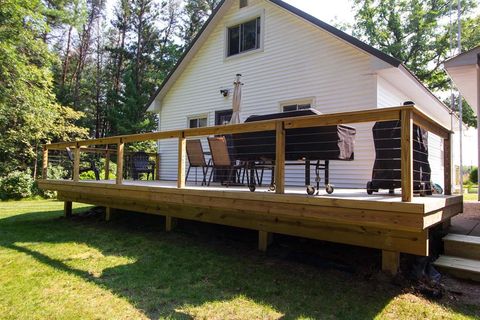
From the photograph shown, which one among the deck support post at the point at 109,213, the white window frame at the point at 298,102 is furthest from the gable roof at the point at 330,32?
the deck support post at the point at 109,213

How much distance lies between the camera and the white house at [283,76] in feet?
21.0

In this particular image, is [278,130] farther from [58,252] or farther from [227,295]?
[58,252]

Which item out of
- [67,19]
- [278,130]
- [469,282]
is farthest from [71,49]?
→ [469,282]

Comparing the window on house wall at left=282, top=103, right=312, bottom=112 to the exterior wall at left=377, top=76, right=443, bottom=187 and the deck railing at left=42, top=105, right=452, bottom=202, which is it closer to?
the exterior wall at left=377, top=76, right=443, bottom=187

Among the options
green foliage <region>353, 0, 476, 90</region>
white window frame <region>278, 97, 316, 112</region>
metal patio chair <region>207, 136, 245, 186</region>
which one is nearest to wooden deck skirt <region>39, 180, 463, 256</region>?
metal patio chair <region>207, 136, 245, 186</region>

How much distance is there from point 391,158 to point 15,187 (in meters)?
12.7

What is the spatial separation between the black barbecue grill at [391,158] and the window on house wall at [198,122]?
6.11m

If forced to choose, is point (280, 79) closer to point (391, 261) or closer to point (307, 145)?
point (307, 145)

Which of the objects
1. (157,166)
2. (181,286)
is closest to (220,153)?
(181,286)

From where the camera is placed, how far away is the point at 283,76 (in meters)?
7.61

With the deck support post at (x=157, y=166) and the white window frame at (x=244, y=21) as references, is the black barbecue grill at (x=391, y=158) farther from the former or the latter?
the deck support post at (x=157, y=166)

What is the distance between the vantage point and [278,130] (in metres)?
3.71

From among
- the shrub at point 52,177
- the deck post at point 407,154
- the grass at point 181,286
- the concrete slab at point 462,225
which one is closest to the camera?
the deck post at point 407,154

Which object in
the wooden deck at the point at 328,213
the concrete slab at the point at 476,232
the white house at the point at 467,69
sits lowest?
the concrete slab at the point at 476,232
